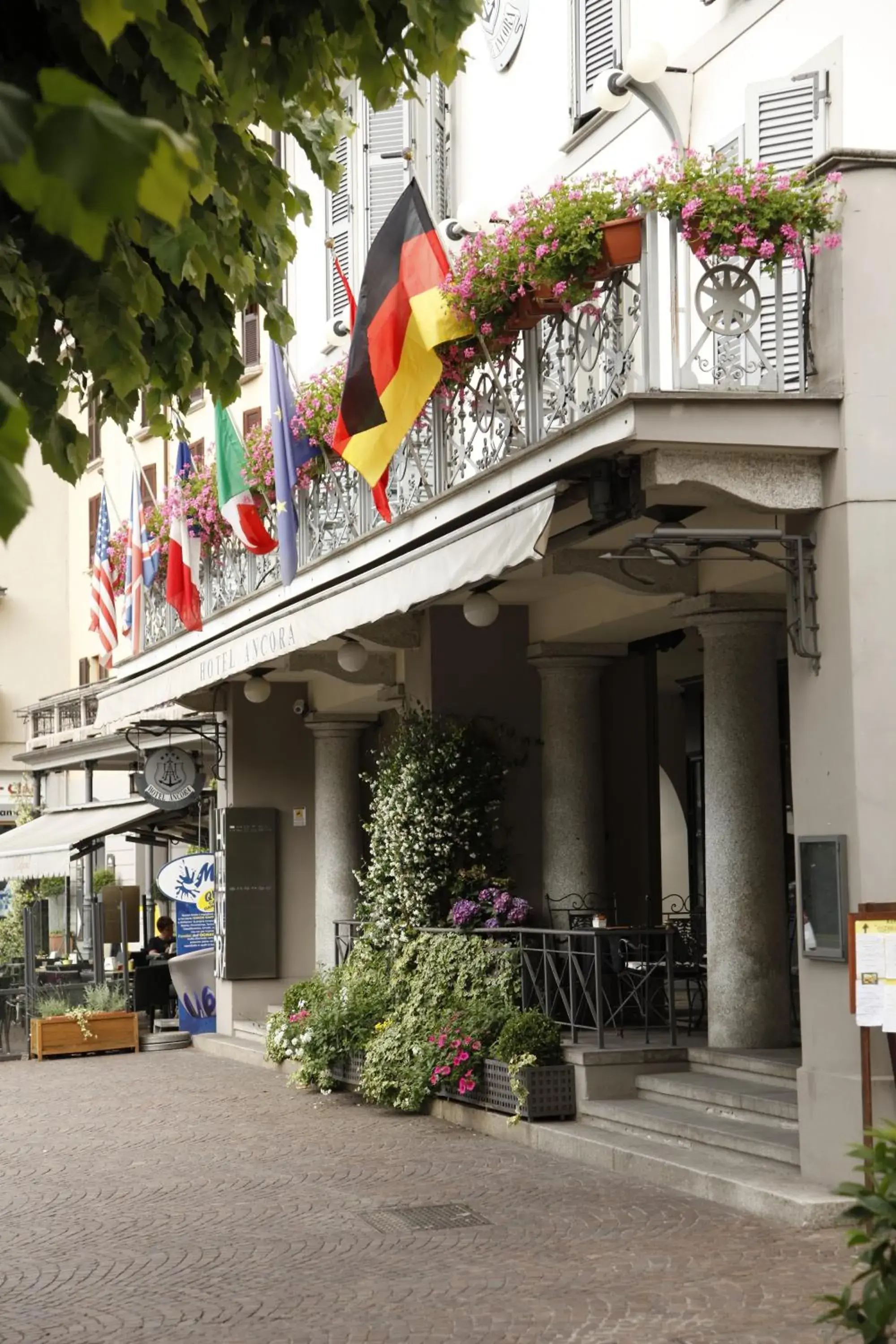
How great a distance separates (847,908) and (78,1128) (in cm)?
715

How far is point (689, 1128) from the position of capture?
11016 mm

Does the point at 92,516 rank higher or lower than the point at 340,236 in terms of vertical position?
higher

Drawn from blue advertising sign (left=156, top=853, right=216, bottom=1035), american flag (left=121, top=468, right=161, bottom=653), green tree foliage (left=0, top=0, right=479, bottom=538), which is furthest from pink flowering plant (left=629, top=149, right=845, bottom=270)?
blue advertising sign (left=156, top=853, right=216, bottom=1035)

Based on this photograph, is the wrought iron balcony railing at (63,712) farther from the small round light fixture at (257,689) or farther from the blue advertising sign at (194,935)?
the small round light fixture at (257,689)

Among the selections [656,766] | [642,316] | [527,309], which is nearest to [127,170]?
[642,316]

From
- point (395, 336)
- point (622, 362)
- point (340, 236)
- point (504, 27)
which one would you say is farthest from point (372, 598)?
point (340, 236)

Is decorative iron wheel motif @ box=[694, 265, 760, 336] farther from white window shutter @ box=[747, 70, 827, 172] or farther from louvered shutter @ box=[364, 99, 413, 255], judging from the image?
louvered shutter @ box=[364, 99, 413, 255]

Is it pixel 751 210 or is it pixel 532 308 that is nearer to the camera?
pixel 751 210

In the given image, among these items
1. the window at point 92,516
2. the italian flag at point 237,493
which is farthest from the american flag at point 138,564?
the window at point 92,516

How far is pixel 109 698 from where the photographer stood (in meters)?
20.7

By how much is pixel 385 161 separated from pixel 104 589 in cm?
768

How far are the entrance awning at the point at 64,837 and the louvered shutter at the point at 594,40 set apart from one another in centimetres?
1287

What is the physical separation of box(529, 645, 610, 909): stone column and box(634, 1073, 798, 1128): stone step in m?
3.17

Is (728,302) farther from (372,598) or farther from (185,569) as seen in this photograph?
(185,569)
